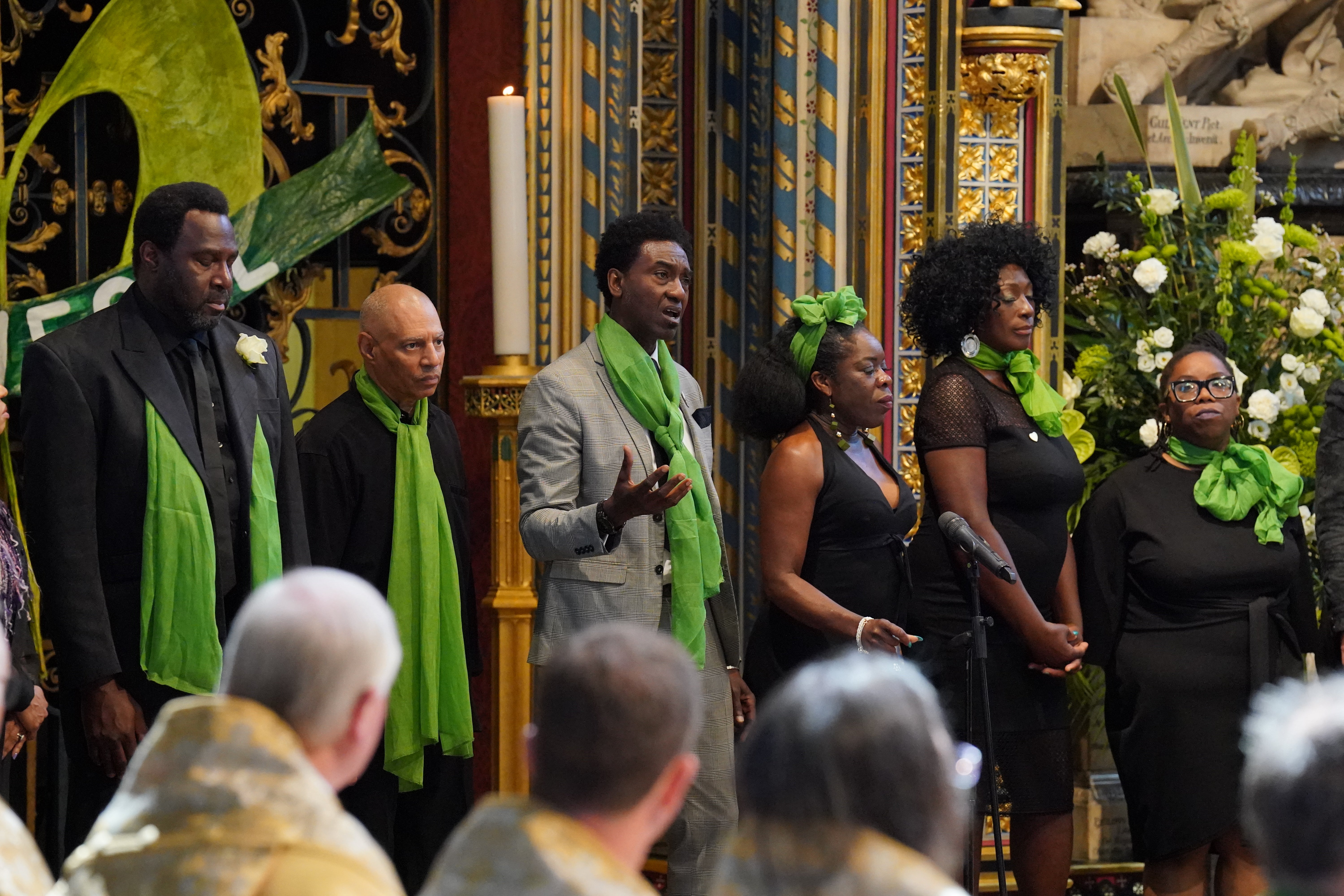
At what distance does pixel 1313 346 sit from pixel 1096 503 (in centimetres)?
93

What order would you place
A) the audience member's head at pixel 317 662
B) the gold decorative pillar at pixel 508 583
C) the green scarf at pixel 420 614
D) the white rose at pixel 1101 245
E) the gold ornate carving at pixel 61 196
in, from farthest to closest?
the white rose at pixel 1101 245, the gold ornate carving at pixel 61 196, the gold decorative pillar at pixel 508 583, the green scarf at pixel 420 614, the audience member's head at pixel 317 662

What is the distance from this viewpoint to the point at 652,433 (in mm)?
3967

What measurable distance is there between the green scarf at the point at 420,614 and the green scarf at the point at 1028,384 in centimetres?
130

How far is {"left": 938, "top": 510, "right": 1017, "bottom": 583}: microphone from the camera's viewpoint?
369 centimetres

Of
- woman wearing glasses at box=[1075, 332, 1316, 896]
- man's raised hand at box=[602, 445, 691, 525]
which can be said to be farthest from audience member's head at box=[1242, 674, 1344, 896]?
woman wearing glasses at box=[1075, 332, 1316, 896]

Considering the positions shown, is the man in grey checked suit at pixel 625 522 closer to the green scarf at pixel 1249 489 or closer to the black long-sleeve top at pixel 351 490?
the black long-sleeve top at pixel 351 490

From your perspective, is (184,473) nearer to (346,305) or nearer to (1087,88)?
(346,305)

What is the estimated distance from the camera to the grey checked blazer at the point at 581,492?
3832mm

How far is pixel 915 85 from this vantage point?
5074 millimetres

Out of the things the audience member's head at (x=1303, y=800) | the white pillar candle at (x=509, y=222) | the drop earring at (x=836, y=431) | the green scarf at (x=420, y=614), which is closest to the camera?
the audience member's head at (x=1303, y=800)

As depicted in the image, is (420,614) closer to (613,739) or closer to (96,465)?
(96,465)

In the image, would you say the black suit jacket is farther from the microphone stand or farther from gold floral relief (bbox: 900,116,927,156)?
gold floral relief (bbox: 900,116,927,156)

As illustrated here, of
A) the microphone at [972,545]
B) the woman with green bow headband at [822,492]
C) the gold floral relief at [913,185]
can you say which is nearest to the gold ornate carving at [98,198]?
the woman with green bow headband at [822,492]

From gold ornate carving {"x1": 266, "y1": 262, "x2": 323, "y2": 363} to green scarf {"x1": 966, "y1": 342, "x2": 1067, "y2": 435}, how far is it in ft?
5.93
